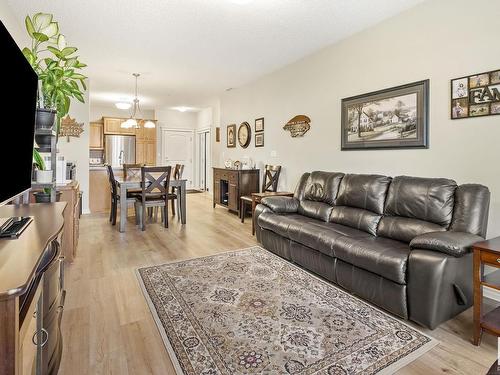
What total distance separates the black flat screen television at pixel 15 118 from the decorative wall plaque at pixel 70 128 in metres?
4.34

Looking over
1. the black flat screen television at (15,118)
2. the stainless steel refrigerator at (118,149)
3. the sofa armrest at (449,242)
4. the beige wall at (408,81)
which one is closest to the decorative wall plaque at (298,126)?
the beige wall at (408,81)

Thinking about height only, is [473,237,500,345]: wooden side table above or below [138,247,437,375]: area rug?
above

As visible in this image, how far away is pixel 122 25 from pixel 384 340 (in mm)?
4012

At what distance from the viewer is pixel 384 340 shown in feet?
6.11

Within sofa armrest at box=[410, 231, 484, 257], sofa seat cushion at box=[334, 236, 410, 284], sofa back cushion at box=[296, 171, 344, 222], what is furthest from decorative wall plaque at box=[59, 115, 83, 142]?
sofa armrest at box=[410, 231, 484, 257]

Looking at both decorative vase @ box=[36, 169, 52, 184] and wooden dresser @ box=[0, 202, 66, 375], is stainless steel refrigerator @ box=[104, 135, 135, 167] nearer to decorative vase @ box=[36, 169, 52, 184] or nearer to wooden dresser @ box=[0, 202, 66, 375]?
decorative vase @ box=[36, 169, 52, 184]

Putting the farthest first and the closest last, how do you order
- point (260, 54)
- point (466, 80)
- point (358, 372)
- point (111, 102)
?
point (111, 102)
point (260, 54)
point (466, 80)
point (358, 372)

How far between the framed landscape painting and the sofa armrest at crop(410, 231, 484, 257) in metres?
1.17

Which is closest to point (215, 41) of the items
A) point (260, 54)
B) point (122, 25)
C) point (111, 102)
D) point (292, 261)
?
point (260, 54)

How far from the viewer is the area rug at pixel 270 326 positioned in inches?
65.4

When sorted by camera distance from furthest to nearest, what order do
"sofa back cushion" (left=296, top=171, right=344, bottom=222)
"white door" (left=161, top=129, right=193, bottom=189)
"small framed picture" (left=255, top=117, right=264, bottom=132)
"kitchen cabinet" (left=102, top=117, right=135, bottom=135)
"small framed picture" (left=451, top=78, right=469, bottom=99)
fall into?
1. "white door" (left=161, top=129, right=193, bottom=189)
2. "kitchen cabinet" (left=102, top=117, right=135, bottom=135)
3. "small framed picture" (left=255, top=117, right=264, bottom=132)
4. "sofa back cushion" (left=296, top=171, right=344, bottom=222)
5. "small framed picture" (left=451, top=78, right=469, bottom=99)

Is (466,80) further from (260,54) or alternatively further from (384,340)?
(260,54)

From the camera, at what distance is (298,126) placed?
462cm

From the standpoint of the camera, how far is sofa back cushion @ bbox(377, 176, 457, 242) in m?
2.44
